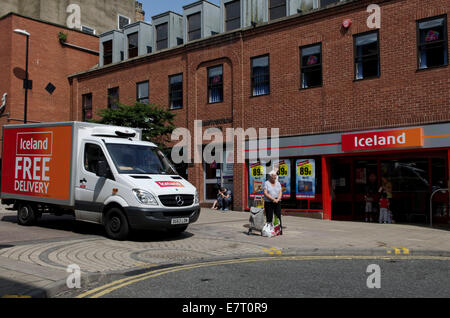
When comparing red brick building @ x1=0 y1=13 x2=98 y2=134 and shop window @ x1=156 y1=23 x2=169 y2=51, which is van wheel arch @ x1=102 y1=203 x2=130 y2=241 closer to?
shop window @ x1=156 y1=23 x2=169 y2=51

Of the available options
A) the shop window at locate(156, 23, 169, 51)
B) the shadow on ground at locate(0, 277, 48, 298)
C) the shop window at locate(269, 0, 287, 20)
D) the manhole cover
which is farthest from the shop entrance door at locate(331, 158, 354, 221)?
the shadow on ground at locate(0, 277, 48, 298)

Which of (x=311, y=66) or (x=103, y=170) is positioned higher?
(x=311, y=66)

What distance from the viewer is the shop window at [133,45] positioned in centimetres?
2555

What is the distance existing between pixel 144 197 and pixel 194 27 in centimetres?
1507

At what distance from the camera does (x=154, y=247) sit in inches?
366

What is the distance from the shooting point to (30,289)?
17.4 feet

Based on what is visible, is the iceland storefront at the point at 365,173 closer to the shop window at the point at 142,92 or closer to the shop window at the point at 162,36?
the shop window at the point at 142,92

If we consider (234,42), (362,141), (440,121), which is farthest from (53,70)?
(440,121)

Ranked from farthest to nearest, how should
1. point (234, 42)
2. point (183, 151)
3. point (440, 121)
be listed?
1. point (183, 151)
2. point (234, 42)
3. point (440, 121)

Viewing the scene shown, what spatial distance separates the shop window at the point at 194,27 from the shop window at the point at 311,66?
261 inches

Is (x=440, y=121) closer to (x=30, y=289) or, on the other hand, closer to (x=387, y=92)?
(x=387, y=92)

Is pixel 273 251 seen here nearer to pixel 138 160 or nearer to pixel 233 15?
pixel 138 160

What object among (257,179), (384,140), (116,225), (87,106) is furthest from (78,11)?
(116,225)

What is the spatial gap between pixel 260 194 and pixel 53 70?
1730 centimetres
